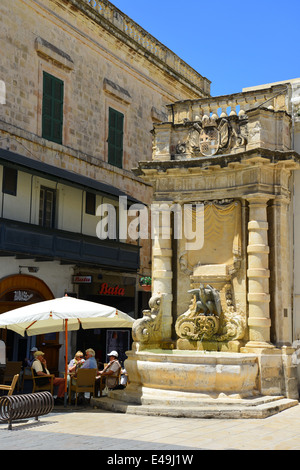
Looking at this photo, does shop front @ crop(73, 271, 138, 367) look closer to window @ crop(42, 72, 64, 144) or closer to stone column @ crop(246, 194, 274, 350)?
window @ crop(42, 72, 64, 144)

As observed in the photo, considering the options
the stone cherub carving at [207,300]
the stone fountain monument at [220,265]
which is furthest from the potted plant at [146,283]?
the stone cherub carving at [207,300]

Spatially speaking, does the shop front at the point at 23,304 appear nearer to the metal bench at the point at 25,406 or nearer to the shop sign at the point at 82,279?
the shop sign at the point at 82,279

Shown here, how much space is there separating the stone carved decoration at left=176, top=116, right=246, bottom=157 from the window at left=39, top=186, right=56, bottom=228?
736cm

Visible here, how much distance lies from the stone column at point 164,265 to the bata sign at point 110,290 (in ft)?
27.2

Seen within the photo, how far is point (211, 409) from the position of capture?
11336 millimetres

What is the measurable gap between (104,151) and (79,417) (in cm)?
1462

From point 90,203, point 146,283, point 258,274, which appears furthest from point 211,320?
point 146,283

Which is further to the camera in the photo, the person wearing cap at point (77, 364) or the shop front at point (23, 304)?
the shop front at point (23, 304)

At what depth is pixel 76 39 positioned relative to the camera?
22766mm

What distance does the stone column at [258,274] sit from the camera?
13.4 m

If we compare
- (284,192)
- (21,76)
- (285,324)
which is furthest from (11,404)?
(21,76)

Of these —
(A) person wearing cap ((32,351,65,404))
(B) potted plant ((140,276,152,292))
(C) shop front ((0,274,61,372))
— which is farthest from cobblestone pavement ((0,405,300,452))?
(B) potted plant ((140,276,152,292))

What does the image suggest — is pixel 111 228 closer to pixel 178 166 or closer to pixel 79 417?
pixel 178 166
